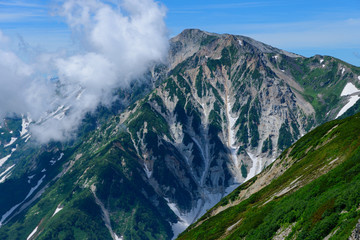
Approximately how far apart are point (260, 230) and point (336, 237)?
24.3m

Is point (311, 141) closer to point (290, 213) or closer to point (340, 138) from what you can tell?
point (340, 138)

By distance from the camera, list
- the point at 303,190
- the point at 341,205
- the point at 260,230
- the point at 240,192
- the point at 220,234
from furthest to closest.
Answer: the point at 240,192 → the point at 220,234 → the point at 303,190 → the point at 260,230 → the point at 341,205

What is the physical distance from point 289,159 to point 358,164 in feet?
273

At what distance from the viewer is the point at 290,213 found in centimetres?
6644

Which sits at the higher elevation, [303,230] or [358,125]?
[358,125]

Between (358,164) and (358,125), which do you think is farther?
(358,125)

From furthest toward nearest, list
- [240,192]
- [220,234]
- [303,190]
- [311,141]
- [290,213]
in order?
[240,192] → [311,141] → [220,234] → [303,190] → [290,213]

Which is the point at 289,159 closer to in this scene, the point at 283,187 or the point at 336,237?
the point at 283,187

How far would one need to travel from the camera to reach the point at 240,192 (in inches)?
6609

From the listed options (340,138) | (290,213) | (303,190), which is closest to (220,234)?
(303,190)

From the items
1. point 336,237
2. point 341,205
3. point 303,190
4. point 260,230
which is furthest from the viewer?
point 303,190

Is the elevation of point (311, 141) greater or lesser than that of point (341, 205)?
greater

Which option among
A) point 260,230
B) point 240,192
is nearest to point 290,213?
point 260,230

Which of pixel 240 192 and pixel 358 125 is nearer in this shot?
pixel 358 125
